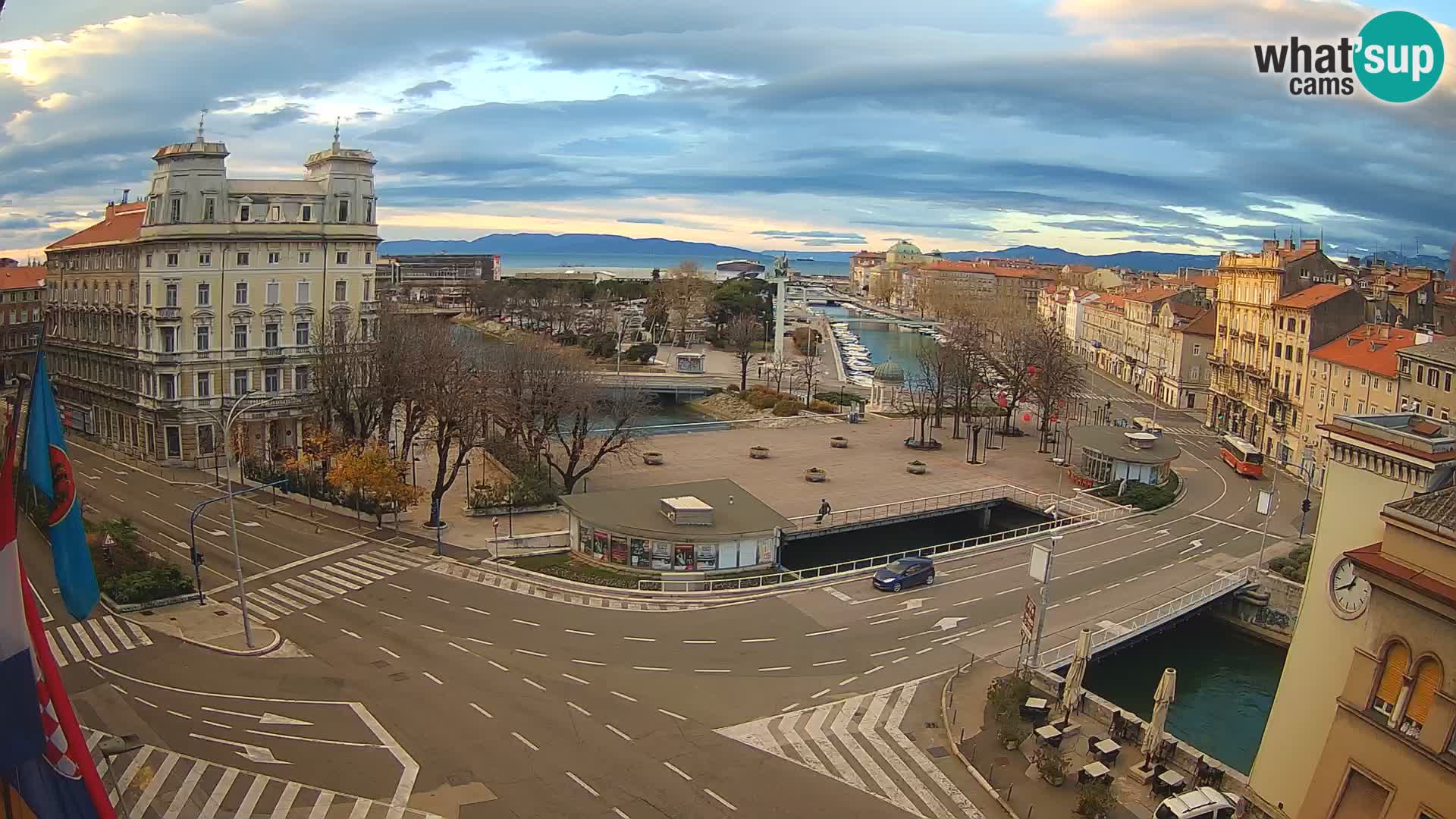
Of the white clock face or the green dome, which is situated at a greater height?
the white clock face

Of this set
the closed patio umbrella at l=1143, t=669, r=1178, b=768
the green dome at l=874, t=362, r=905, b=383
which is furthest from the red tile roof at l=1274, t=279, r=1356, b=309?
the closed patio umbrella at l=1143, t=669, r=1178, b=768

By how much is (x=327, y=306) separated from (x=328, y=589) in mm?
27041

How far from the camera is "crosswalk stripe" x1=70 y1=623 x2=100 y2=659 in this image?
29656 mm

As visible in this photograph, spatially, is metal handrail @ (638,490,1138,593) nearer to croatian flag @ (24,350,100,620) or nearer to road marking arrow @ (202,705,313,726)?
road marking arrow @ (202,705,313,726)

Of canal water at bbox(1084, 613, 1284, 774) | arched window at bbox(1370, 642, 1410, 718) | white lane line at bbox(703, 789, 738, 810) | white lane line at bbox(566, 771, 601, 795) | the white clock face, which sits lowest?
canal water at bbox(1084, 613, 1284, 774)

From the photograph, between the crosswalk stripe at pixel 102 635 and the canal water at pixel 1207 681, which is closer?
the crosswalk stripe at pixel 102 635

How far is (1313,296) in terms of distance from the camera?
6744cm

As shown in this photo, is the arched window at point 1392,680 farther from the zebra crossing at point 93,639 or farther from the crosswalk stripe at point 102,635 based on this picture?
the crosswalk stripe at point 102,635

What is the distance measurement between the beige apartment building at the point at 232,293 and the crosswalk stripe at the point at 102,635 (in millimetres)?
20017

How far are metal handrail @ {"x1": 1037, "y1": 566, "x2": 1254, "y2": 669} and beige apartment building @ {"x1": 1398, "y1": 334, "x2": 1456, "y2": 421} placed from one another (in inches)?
617

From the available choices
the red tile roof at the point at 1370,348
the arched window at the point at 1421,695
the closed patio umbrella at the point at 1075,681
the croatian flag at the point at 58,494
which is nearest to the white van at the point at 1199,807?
the arched window at the point at 1421,695

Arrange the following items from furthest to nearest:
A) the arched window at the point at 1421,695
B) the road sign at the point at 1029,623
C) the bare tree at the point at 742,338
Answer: the bare tree at the point at 742,338 → the road sign at the point at 1029,623 → the arched window at the point at 1421,695

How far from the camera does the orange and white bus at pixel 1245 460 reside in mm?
61094

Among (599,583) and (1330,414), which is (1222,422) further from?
(599,583)
